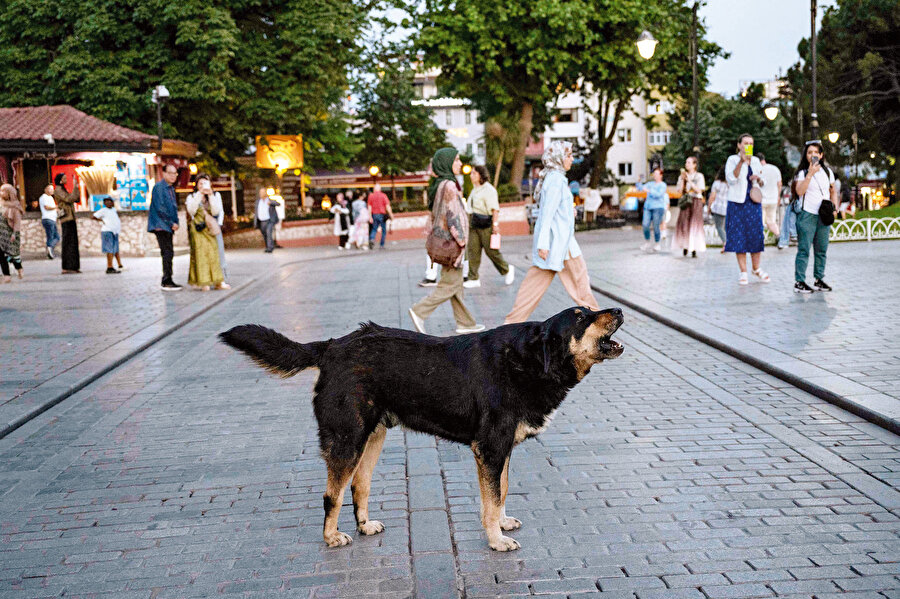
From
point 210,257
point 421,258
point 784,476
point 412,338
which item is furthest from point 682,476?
point 421,258

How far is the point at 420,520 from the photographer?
14.8 feet

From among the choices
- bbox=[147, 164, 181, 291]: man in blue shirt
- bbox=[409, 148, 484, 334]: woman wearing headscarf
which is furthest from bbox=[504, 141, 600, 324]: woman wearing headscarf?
bbox=[147, 164, 181, 291]: man in blue shirt

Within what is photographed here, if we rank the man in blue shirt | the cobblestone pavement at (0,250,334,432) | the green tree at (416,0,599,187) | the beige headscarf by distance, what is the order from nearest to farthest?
1. the cobblestone pavement at (0,250,334,432)
2. the man in blue shirt
3. the beige headscarf
4. the green tree at (416,0,599,187)

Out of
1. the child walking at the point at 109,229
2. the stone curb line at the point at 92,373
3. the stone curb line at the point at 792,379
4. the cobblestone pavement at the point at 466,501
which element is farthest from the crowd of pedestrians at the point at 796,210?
the child walking at the point at 109,229

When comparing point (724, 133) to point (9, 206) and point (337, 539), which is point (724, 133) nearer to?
point (9, 206)

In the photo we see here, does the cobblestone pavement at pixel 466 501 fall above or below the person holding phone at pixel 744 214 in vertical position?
below

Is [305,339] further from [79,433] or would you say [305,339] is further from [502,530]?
[502,530]

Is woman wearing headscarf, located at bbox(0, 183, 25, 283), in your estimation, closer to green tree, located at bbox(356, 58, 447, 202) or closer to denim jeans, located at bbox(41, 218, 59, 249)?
denim jeans, located at bbox(41, 218, 59, 249)

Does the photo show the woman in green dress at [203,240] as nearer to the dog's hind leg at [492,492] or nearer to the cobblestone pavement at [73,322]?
the cobblestone pavement at [73,322]

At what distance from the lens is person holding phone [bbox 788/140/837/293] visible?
12500 millimetres

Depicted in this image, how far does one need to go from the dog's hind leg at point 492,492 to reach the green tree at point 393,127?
177 feet

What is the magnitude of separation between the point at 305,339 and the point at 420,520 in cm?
601

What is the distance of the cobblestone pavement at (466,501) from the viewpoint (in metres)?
3.83

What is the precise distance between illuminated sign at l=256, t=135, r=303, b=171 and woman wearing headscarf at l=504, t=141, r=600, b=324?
2498 centimetres
